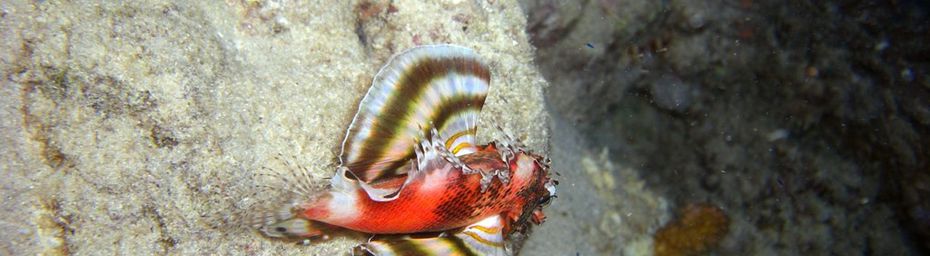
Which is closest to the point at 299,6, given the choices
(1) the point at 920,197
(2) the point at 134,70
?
(2) the point at 134,70

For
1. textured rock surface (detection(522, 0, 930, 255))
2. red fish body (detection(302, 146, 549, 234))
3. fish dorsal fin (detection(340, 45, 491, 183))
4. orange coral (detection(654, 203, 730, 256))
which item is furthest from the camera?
orange coral (detection(654, 203, 730, 256))

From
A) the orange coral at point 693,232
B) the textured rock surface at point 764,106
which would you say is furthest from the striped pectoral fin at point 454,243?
the orange coral at point 693,232

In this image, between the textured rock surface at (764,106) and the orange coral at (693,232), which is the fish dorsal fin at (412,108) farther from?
the orange coral at (693,232)

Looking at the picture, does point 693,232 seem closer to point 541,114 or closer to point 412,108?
point 541,114

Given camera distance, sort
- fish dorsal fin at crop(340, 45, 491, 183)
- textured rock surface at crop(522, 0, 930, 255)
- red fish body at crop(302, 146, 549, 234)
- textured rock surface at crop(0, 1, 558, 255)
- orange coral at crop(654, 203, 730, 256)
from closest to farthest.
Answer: textured rock surface at crop(0, 1, 558, 255), red fish body at crop(302, 146, 549, 234), fish dorsal fin at crop(340, 45, 491, 183), textured rock surface at crop(522, 0, 930, 255), orange coral at crop(654, 203, 730, 256)

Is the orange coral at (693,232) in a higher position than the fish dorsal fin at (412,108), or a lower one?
lower

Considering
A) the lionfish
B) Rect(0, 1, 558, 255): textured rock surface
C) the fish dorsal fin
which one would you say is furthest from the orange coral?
Rect(0, 1, 558, 255): textured rock surface

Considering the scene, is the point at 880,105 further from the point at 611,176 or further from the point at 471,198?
the point at 471,198

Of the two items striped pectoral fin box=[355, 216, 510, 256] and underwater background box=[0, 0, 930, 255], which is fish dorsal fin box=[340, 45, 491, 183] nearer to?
underwater background box=[0, 0, 930, 255]
